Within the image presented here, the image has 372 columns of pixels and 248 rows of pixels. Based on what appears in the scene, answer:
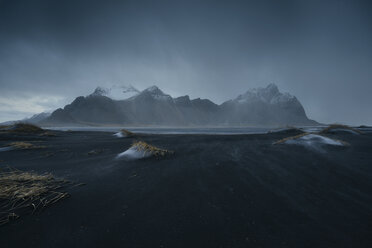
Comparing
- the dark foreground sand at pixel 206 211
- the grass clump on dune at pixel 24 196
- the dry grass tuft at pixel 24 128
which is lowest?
the dark foreground sand at pixel 206 211

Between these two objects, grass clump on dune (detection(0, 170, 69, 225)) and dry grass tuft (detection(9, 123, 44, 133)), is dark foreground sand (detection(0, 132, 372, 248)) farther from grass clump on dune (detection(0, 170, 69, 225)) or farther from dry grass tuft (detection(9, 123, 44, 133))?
dry grass tuft (detection(9, 123, 44, 133))

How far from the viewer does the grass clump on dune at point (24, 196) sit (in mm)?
2698

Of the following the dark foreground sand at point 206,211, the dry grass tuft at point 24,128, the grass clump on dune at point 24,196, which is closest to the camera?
the dark foreground sand at point 206,211

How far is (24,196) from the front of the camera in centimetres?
307

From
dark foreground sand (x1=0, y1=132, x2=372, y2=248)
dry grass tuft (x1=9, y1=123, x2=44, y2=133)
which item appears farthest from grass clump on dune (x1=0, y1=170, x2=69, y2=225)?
dry grass tuft (x1=9, y1=123, x2=44, y2=133)

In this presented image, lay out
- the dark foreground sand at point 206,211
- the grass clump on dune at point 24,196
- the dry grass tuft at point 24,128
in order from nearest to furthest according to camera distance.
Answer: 1. the dark foreground sand at point 206,211
2. the grass clump on dune at point 24,196
3. the dry grass tuft at point 24,128

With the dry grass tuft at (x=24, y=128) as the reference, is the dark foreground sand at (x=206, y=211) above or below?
below

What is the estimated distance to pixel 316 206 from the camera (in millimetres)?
2891

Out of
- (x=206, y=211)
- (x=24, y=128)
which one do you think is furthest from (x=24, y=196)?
(x=24, y=128)

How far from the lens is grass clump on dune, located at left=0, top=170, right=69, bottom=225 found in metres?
2.70

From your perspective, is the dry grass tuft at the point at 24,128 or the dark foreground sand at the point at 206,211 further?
the dry grass tuft at the point at 24,128

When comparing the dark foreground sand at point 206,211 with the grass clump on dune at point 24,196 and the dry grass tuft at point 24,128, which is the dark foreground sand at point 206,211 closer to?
the grass clump on dune at point 24,196

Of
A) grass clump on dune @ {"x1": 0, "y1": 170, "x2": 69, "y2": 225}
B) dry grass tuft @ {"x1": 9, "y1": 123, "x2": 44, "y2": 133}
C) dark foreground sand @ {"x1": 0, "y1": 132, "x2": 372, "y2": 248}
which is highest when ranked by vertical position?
dry grass tuft @ {"x1": 9, "y1": 123, "x2": 44, "y2": 133}

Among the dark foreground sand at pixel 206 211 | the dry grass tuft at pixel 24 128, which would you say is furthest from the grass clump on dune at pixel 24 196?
the dry grass tuft at pixel 24 128
